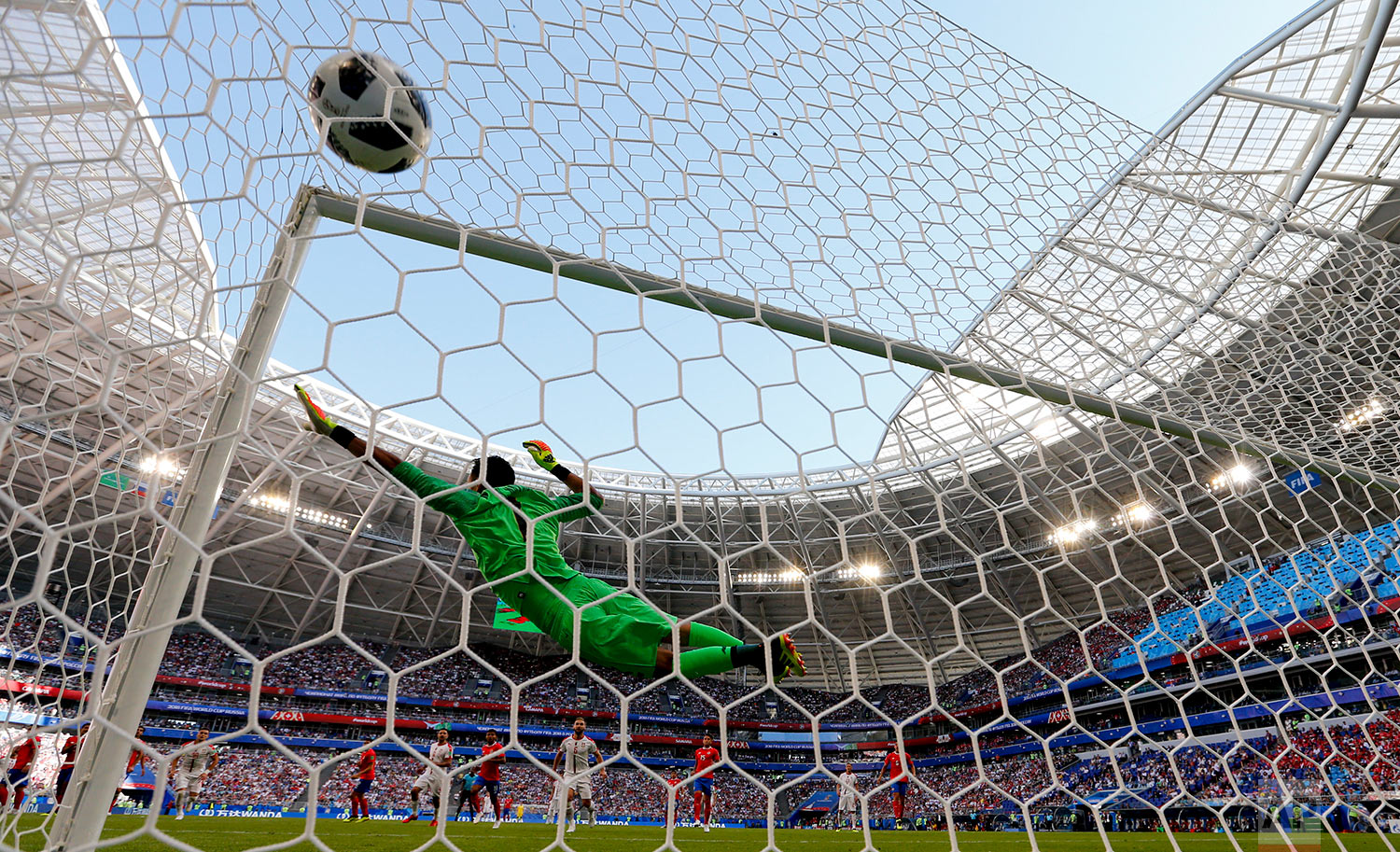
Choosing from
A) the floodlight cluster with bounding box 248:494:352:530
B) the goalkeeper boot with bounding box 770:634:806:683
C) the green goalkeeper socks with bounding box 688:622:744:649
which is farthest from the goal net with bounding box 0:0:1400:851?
the floodlight cluster with bounding box 248:494:352:530

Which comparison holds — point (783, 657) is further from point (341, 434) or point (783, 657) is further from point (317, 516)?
point (317, 516)

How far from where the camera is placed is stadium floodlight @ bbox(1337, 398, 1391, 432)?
466 centimetres

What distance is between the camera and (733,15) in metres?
3.76

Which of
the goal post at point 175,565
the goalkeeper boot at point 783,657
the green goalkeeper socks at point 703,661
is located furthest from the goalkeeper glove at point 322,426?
the goalkeeper boot at point 783,657

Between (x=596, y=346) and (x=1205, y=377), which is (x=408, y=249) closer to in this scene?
(x=596, y=346)

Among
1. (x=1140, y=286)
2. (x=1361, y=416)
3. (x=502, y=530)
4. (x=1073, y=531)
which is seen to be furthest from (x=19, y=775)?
(x=1361, y=416)

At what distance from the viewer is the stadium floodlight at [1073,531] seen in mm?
2635

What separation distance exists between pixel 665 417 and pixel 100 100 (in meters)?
1.99

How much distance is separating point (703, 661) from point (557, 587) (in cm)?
58

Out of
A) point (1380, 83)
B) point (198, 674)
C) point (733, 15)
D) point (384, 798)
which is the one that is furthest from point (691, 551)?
point (733, 15)

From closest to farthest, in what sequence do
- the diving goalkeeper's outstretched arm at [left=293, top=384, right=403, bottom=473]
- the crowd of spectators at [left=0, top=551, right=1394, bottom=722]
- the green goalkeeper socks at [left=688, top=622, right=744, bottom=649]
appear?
the diving goalkeeper's outstretched arm at [left=293, top=384, right=403, bottom=473], the green goalkeeper socks at [left=688, top=622, right=744, bottom=649], the crowd of spectators at [left=0, top=551, right=1394, bottom=722]

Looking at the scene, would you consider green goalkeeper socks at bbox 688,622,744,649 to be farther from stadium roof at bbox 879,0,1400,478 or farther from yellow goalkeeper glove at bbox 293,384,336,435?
yellow goalkeeper glove at bbox 293,384,336,435

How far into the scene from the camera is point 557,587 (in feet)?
8.68

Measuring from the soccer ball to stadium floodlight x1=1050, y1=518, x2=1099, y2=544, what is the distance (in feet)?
8.28
